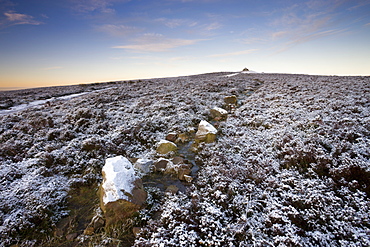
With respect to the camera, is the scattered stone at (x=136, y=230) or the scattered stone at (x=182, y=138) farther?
the scattered stone at (x=182, y=138)

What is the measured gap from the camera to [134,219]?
461 cm

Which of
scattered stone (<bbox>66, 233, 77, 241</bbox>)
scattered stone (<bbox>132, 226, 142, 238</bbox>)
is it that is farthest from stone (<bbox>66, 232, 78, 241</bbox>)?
scattered stone (<bbox>132, 226, 142, 238</bbox>)

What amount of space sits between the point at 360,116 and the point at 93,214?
12.8 m

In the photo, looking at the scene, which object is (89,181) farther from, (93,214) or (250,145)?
(250,145)

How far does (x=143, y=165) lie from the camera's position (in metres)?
6.95

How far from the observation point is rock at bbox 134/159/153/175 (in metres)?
6.84

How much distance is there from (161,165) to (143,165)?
2.32ft

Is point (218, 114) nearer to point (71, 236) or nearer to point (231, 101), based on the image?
point (231, 101)

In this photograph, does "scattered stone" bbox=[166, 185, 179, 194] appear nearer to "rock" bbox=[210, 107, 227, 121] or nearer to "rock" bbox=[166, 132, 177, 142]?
"rock" bbox=[166, 132, 177, 142]

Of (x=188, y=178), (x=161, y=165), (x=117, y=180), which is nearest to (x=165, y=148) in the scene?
(x=161, y=165)

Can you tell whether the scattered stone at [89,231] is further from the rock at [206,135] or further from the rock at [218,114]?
the rock at [218,114]

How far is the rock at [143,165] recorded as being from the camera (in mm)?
6840

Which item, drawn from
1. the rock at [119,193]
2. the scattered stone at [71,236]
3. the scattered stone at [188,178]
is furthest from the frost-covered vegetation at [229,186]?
the rock at [119,193]

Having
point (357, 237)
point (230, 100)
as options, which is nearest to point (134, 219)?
point (357, 237)
